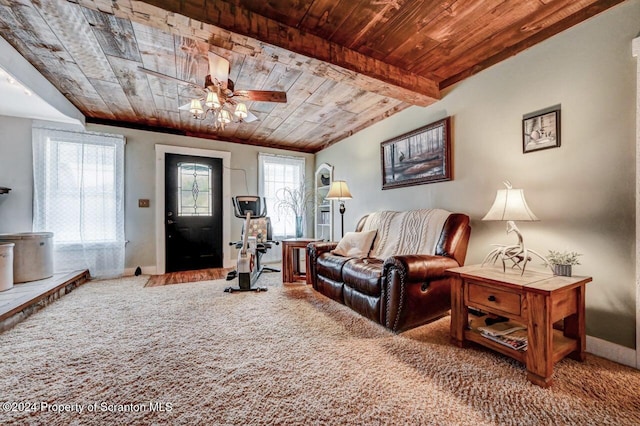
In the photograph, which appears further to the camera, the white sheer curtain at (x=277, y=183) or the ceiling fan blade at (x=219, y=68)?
the white sheer curtain at (x=277, y=183)

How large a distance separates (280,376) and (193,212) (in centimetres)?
370

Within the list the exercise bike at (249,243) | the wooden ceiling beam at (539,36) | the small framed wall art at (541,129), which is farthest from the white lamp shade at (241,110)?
the small framed wall art at (541,129)

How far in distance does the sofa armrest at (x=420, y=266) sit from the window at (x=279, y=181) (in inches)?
132

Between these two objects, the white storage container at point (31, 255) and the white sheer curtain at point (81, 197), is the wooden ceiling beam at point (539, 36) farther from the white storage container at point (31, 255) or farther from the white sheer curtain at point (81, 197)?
the white storage container at point (31, 255)

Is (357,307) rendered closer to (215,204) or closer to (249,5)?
(249,5)

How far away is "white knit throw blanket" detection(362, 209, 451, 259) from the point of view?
8.21 ft

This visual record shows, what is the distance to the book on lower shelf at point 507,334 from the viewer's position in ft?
5.25

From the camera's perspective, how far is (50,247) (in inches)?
130

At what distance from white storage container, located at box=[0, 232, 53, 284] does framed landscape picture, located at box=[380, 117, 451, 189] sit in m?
4.43

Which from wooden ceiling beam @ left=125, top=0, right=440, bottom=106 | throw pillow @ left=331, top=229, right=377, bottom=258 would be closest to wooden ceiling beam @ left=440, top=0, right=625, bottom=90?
wooden ceiling beam @ left=125, top=0, right=440, bottom=106

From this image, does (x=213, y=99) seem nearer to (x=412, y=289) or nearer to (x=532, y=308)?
(x=412, y=289)

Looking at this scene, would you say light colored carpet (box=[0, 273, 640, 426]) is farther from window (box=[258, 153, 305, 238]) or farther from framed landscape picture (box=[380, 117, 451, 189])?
window (box=[258, 153, 305, 238])

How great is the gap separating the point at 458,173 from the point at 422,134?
2.15 feet

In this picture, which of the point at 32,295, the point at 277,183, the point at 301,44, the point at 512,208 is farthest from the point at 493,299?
the point at 277,183
